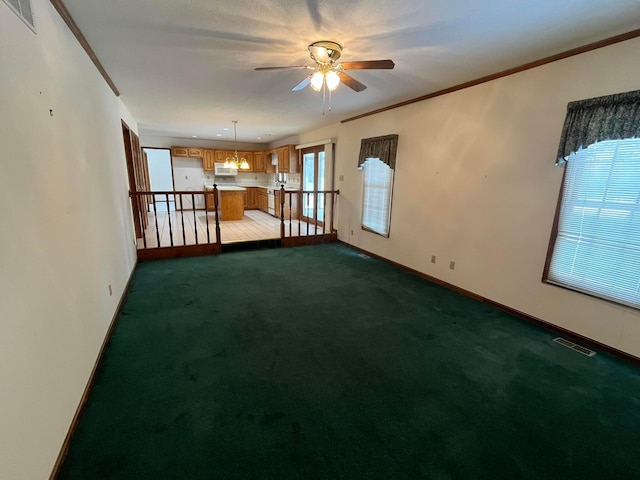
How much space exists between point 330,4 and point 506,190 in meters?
2.49

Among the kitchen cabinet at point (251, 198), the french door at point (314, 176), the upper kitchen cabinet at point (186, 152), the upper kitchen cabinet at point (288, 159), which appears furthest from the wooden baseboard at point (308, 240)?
the upper kitchen cabinet at point (186, 152)

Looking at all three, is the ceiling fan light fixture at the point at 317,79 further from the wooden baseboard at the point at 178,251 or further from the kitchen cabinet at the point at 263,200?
the kitchen cabinet at the point at 263,200

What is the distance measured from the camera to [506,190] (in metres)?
3.04

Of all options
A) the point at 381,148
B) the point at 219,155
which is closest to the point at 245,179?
the point at 219,155

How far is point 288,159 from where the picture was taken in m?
7.99

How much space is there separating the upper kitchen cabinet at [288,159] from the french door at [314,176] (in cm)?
35

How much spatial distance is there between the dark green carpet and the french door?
388 cm

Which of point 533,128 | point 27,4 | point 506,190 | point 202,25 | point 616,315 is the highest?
point 202,25

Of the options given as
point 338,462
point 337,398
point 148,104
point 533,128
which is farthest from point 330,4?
point 148,104

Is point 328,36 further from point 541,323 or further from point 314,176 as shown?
point 314,176

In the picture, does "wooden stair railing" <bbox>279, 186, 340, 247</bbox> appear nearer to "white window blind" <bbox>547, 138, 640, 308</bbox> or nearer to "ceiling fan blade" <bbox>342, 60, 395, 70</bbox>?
"ceiling fan blade" <bbox>342, 60, 395, 70</bbox>

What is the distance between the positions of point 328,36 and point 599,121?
2.29 meters

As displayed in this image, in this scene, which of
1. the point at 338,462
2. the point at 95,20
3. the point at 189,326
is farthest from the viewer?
the point at 189,326

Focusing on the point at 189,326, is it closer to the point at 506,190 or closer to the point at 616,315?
the point at 506,190
